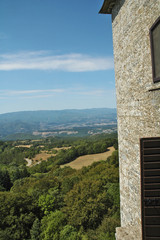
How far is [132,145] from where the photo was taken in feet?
14.3

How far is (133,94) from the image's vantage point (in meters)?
4.20

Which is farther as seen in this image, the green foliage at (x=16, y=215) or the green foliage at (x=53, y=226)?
the green foliage at (x=16, y=215)

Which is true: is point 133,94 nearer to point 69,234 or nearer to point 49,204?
point 69,234

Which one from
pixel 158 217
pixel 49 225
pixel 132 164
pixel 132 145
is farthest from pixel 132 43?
pixel 49 225

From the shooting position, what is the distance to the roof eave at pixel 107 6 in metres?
5.29

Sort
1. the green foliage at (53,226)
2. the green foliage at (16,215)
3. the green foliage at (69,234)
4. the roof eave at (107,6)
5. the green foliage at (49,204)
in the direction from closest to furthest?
the roof eave at (107,6), the green foliage at (69,234), the green foliage at (53,226), the green foliage at (16,215), the green foliage at (49,204)

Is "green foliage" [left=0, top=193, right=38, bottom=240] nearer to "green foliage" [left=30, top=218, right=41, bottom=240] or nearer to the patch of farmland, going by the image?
"green foliage" [left=30, top=218, right=41, bottom=240]

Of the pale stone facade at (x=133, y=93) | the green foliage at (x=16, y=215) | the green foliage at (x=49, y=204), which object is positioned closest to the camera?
the pale stone facade at (x=133, y=93)

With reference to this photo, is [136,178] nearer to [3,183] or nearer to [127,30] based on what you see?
[127,30]

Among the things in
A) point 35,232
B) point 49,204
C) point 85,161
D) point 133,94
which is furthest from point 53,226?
point 85,161

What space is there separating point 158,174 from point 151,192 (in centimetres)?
31

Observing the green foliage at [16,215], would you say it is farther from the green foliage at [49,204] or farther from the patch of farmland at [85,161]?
the patch of farmland at [85,161]

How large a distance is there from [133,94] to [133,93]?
0.02 metres

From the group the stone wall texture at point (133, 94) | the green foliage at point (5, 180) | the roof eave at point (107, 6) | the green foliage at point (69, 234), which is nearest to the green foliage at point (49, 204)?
the green foliage at point (69, 234)
